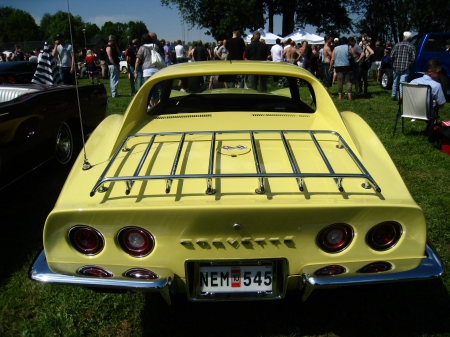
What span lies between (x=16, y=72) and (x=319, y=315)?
10384 millimetres

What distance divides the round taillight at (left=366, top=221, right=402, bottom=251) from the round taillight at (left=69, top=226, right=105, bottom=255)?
4.19ft

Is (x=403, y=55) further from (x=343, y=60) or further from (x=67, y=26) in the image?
(x=67, y=26)

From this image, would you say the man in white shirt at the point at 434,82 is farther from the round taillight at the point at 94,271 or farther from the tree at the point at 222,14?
the tree at the point at 222,14

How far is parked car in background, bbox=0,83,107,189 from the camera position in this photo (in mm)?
3549

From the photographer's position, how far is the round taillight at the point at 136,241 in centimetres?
189

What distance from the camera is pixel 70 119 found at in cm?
496

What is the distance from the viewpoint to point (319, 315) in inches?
94.7

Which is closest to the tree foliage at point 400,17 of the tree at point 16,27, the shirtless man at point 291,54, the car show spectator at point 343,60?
the shirtless man at point 291,54

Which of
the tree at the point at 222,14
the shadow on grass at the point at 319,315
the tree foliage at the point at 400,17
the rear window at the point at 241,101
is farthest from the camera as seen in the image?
the tree at the point at 222,14

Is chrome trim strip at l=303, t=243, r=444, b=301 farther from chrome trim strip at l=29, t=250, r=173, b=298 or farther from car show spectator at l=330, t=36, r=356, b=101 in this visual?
car show spectator at l=330, t=36, r=356, b=101

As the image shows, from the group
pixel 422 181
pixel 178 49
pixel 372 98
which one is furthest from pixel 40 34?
pixel 422 181

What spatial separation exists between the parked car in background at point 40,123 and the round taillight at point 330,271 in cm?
273

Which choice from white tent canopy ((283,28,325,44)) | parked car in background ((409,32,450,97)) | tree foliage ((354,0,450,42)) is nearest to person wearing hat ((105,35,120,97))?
parked car in background ((409,32,450,97))

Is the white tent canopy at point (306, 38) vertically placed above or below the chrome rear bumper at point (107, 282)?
above
